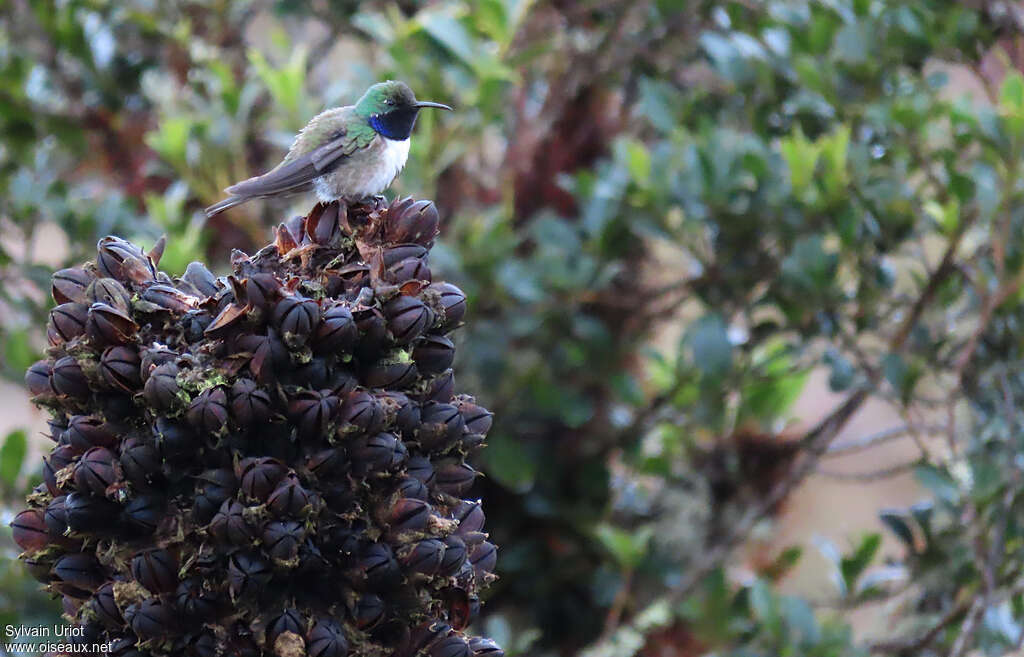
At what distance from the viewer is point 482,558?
1.47 meters

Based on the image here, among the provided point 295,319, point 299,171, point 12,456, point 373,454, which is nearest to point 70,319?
point 295,319

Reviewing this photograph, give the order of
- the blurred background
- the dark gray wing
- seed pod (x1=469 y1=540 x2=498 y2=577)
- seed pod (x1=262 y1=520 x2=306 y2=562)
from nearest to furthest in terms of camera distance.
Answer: seed pod (x1=262 y1=520 x2=306 y2=562), seed pod (x1=469 y1=540 x2=498 y2=577), the dark gray wing, the blurred background

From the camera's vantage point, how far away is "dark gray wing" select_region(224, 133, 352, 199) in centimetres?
227

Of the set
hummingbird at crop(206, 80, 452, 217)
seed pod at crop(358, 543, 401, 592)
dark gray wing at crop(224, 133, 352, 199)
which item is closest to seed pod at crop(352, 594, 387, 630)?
seed pod at crop(358, 543, 401, 592)

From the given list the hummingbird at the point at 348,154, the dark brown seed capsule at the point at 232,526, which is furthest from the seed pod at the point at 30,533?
the hummingbird at the point at 348,154

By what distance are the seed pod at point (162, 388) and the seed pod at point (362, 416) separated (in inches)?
6.9

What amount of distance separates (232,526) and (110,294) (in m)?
0.32

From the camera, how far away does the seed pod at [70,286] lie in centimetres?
141

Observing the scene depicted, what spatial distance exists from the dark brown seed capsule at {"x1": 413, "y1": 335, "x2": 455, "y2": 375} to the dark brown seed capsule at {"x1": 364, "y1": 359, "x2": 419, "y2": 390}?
36 millimetres

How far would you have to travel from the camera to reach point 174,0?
3760 millimetres

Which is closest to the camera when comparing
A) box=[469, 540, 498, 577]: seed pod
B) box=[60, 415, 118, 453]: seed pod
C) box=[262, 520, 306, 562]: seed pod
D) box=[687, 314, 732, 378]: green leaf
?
box=[262, 520, 306, 562]: seed pod

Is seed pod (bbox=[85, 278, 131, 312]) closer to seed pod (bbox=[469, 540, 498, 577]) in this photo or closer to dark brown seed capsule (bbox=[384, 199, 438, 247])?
dark brown seed capsule (bbox=[384, 199, 438, 247])

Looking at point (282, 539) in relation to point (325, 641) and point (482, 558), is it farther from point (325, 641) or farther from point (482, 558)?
point (482, 558)

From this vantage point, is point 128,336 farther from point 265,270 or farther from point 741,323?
point 741,323
